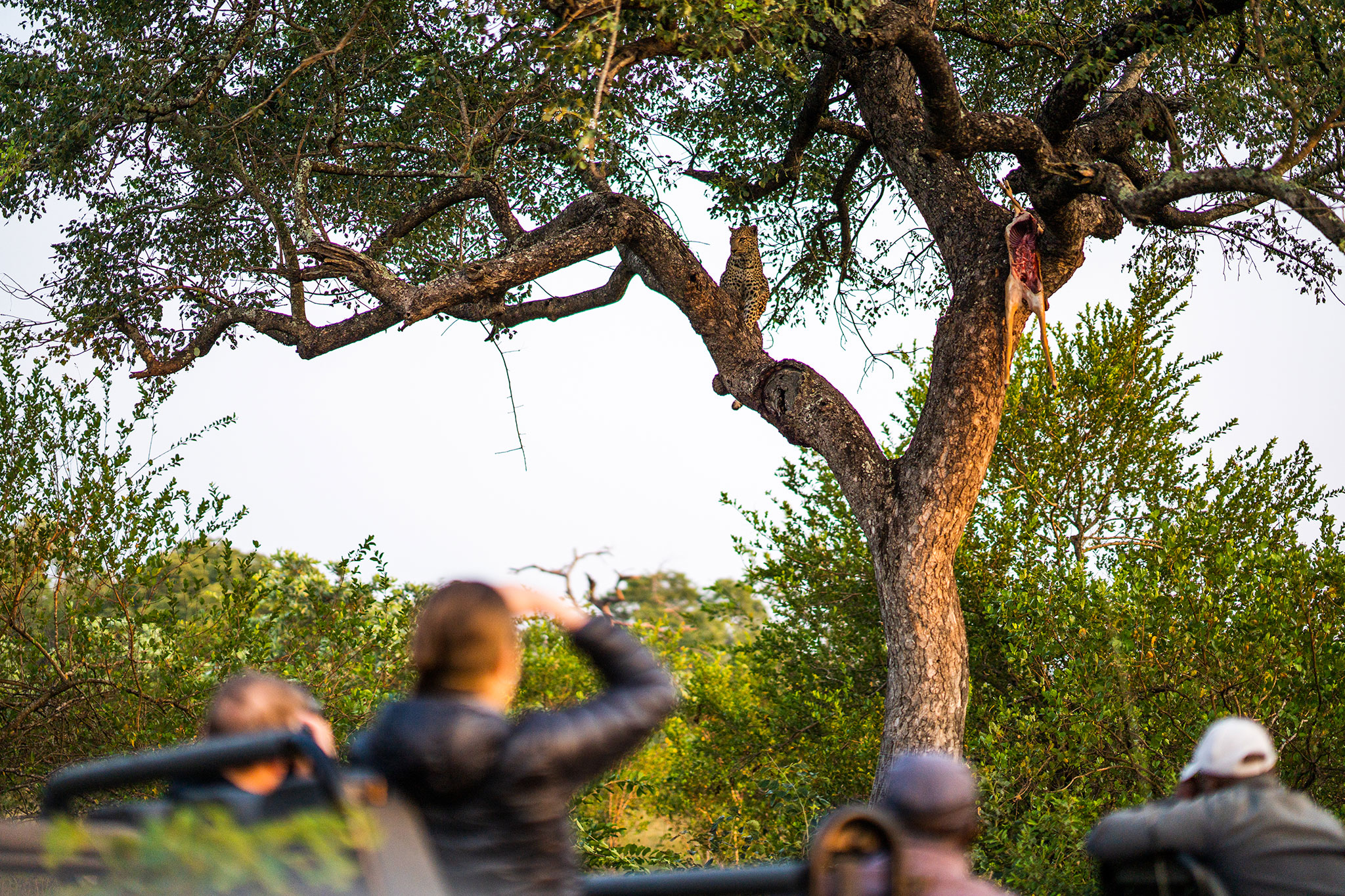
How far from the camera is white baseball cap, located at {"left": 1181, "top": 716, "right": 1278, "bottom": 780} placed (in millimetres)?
2482

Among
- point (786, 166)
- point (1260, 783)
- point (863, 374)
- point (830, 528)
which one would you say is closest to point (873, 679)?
point (830, 528)

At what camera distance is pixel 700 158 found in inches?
426

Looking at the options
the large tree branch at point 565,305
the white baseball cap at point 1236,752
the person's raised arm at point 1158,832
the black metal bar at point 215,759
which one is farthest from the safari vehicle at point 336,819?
the large tree branch at point 565,305

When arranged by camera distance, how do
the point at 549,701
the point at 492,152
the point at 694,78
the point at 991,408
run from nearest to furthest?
the point at 991,408
the point at 492,152
the point at 694,78
the point at 549,701

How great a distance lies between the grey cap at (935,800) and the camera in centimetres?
213

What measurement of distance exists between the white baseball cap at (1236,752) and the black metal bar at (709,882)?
1.20 m

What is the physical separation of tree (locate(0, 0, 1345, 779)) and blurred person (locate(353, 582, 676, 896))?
4.30 metres

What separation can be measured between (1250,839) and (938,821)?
30.9 inches

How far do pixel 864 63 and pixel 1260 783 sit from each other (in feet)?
23.9

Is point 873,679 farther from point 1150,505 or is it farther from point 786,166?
point 786,166

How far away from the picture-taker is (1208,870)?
2348 mm

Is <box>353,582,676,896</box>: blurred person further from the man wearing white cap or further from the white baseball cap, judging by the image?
the white baseball cap

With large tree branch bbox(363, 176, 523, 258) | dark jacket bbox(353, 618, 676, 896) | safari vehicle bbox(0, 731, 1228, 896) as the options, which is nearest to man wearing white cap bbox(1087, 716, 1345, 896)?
safari vehicle bbox(0, 731, 1228, 896)

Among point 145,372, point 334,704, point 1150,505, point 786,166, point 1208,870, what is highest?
point 786,166
